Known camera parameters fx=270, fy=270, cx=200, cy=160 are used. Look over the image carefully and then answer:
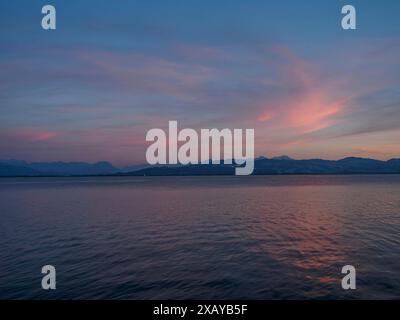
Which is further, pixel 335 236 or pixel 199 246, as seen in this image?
pixel 335 236

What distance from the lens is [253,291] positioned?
18297mm

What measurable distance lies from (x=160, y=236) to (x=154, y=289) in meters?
17.0

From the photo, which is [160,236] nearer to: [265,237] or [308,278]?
[265,237]

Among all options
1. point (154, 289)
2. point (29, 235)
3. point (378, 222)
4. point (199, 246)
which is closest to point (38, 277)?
point (154, 289)

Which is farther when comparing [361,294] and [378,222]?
[378,222]

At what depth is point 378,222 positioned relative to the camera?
140 feet
